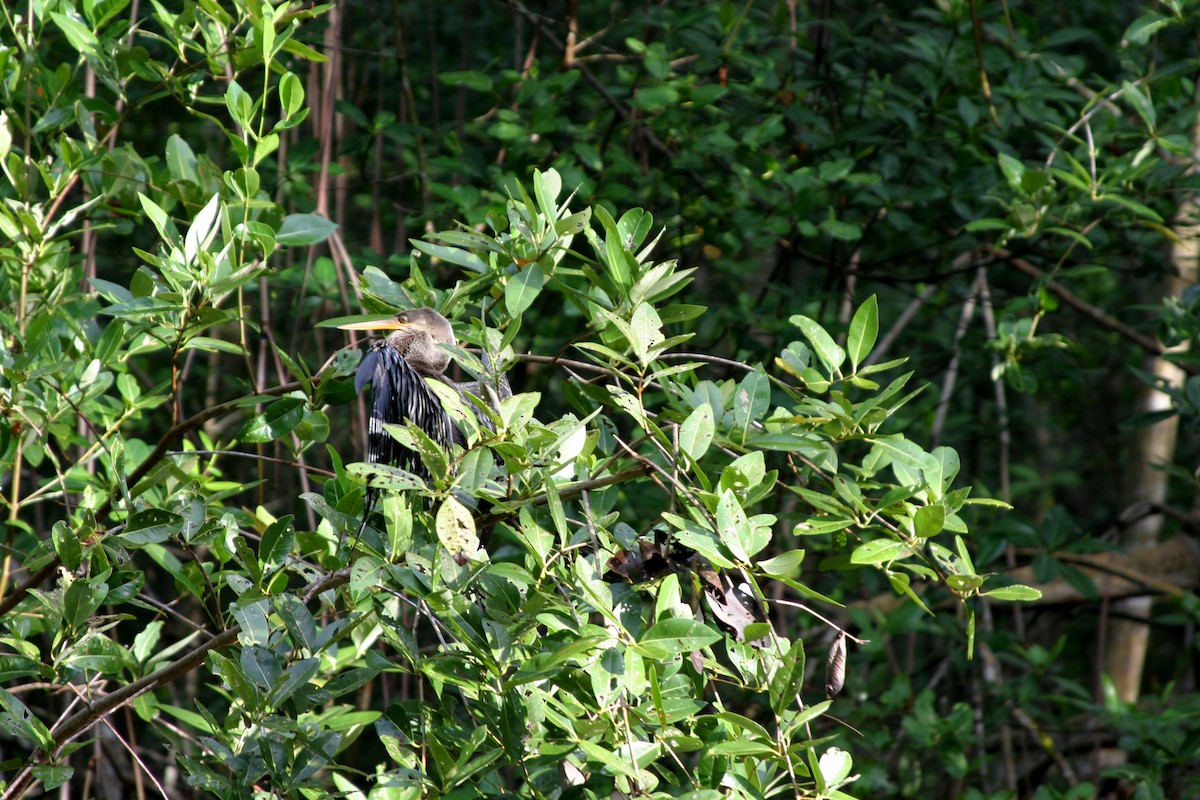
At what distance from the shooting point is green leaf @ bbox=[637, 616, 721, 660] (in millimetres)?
1157

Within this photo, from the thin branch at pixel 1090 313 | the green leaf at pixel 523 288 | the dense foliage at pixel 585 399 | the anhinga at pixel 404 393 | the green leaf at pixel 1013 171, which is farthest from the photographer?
the thin branch at pixel 1090 313

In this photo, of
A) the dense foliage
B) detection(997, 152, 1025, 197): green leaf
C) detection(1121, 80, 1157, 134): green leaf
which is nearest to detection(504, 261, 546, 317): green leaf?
the dense foliage

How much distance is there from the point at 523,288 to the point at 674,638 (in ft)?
1.50

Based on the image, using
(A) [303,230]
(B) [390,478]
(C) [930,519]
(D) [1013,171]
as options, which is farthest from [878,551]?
(D) [1013,171]

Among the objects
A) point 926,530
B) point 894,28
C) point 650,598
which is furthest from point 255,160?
point 894,28

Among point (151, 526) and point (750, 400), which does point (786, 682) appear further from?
point (151, 526)

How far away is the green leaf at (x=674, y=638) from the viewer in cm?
116

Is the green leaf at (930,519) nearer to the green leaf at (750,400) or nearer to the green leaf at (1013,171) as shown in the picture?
the green leaf at (750,400)

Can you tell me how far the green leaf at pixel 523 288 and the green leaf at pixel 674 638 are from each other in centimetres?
41

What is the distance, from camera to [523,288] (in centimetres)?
139

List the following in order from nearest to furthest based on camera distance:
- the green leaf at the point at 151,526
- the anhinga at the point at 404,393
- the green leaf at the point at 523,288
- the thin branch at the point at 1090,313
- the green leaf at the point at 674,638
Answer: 1. the green leaf at the point at 674,638
2. the green leaf at the point at 523,288
3. the green leaf at the point at 151,526
4. the anhinga at the point at 404,393
5. the thin branch at the point at 1090,313

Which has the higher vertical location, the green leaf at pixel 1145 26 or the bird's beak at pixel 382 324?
the green leaf at pixel 1145 26

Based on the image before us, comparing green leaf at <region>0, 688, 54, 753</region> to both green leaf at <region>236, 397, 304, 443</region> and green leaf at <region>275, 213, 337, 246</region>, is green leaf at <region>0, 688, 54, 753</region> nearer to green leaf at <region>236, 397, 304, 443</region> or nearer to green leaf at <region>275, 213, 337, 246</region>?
green leaf at <region>236, 397, 304, 443</region>

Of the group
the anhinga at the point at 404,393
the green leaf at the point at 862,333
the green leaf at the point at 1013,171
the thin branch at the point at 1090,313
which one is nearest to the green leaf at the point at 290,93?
the anhinga at the point at 404,393
